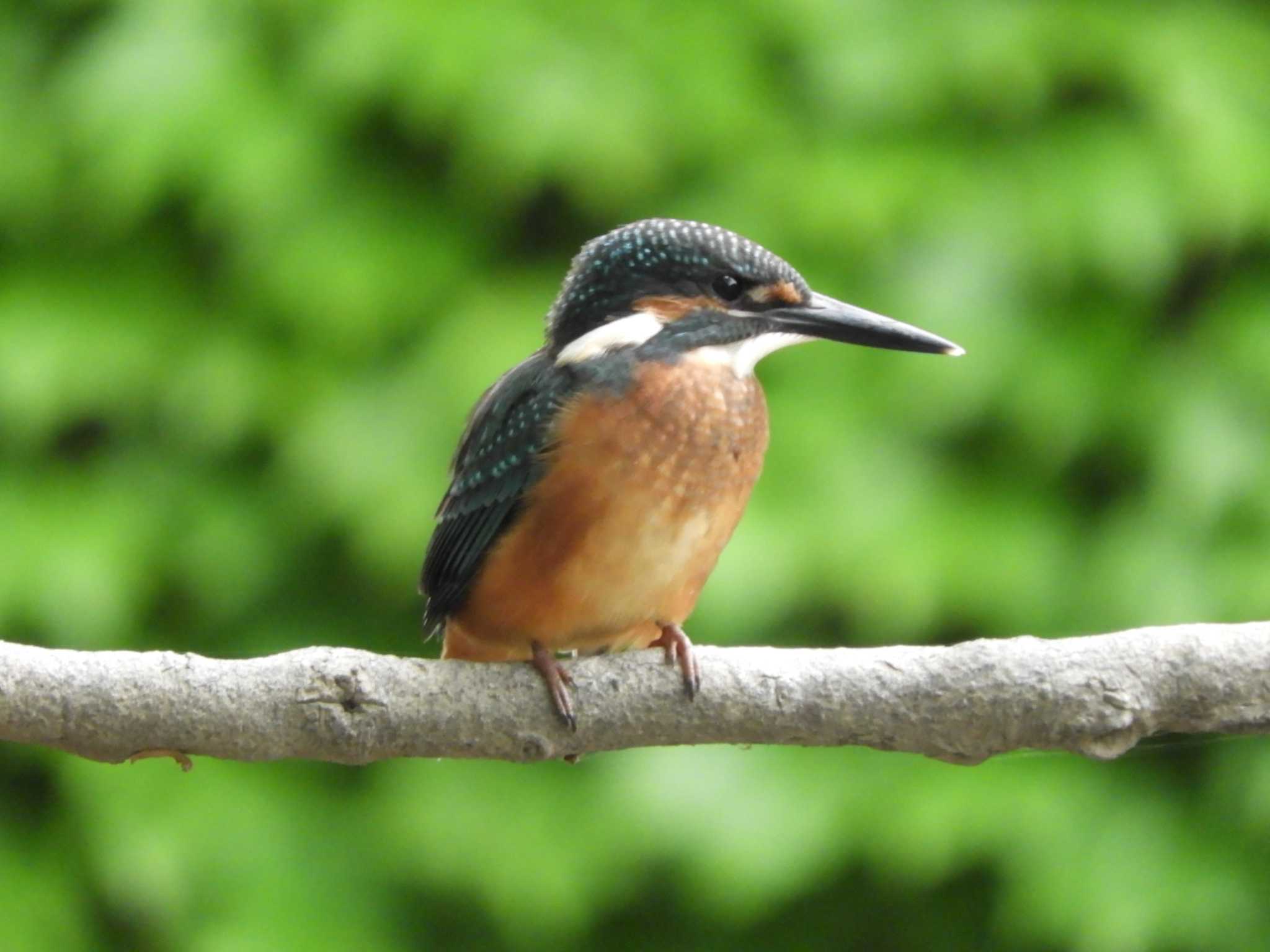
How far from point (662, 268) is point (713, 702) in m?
0.50

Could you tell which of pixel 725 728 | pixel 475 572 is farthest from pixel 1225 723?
pixel 475 572

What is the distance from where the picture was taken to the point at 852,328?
67.3 inches

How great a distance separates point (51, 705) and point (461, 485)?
579 mm

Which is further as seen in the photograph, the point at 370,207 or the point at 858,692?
the point at 370,207

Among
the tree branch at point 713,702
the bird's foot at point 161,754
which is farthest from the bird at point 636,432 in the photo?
the bird's foot at point 161,754

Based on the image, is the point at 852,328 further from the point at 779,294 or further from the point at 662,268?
the point at 662,268

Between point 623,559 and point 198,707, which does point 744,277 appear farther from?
point 198,707

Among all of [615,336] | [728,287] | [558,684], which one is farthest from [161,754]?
[728,287]

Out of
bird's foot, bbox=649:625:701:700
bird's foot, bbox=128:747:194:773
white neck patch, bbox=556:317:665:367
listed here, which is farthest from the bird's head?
bird's foot, bbox=128:747:194:773

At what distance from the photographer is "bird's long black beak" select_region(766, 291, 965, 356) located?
170 centimetres

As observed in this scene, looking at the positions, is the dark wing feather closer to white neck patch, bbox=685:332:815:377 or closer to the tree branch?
white neck patch, bbox=685:332:815:377

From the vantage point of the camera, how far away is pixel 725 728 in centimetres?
156

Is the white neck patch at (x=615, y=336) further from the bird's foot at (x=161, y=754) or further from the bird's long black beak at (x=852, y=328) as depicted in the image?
the bird's foot at (x=161, y=754)

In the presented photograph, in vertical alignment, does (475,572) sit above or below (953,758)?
above
